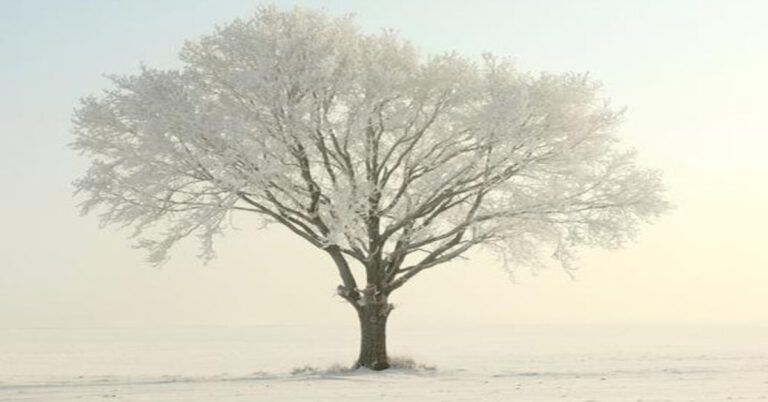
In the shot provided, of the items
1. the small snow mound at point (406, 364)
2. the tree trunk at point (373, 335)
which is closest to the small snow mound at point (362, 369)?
the small snow mound at point (406, 364)

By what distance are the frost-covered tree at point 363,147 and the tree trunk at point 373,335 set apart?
5 centimetres

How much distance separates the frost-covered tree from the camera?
102 ft

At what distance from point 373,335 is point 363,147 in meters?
6.35

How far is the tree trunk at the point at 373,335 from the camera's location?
33.0 meters

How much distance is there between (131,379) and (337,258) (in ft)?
25.5

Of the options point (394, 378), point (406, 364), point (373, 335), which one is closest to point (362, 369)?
point (373, 335)

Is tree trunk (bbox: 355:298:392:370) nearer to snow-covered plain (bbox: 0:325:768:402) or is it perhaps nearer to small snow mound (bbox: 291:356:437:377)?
small snow mound (bbox: 291:356:437:377)

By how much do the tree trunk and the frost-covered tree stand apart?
47mm

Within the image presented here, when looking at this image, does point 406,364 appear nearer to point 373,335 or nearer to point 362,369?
point 373,335

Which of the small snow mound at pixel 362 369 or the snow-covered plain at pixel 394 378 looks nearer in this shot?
the snow-covered plain at pixel 394 378

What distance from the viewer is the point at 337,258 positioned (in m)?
33.5

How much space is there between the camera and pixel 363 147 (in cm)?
3219

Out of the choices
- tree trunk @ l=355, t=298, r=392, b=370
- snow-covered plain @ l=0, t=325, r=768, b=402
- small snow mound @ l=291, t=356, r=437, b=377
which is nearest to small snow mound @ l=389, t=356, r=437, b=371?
small snow mound @ l=291, t=356, r=437, b=377

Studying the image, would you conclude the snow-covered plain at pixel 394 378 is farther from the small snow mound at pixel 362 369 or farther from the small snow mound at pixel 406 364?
the small snow mound at pixel 406 364
